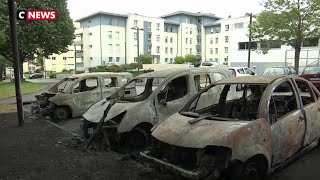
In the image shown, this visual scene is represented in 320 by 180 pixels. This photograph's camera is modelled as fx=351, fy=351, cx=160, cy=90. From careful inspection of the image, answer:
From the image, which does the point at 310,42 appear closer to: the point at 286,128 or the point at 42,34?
the point at 42,34

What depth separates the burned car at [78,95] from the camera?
11781 millimetres

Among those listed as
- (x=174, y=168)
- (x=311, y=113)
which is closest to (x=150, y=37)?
(x=311, y=113)

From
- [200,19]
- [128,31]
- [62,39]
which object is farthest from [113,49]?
[62,39]

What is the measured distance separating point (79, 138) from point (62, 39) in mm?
31261

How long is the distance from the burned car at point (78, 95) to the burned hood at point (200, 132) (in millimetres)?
6913

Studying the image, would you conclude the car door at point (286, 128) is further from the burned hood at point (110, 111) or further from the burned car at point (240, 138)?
the burned hood at point (110, 111)

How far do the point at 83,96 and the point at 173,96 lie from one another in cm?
448

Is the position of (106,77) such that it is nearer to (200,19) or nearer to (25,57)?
(25,57)

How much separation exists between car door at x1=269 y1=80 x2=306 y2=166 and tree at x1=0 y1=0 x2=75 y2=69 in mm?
29755

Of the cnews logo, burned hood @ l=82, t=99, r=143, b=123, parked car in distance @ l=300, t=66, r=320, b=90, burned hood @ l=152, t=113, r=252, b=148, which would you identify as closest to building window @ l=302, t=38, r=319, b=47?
parked car in distance @ l=300, t=66, r=320, b=90

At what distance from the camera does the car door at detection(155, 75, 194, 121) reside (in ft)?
24.9

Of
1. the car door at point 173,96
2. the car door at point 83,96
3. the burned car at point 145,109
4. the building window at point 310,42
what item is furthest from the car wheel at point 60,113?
the building window at point 310,42

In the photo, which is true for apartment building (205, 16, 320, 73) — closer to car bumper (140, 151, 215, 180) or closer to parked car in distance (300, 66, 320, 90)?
parked car in distance (300, 66, 320, 90)

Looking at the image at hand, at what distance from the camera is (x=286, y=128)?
5.25 meters
